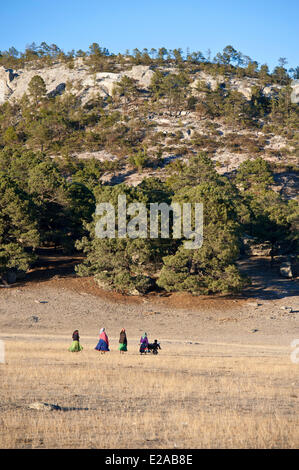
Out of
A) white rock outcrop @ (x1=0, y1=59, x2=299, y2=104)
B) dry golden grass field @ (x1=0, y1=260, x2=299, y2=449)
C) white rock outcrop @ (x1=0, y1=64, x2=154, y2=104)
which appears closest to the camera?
dry golden grass field @ (x1=0, y1=260, x2=299, y2=449)

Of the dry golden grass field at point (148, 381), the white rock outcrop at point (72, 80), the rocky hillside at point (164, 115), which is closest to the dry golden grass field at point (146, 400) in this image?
the dry golden grass field at point (148, 381)

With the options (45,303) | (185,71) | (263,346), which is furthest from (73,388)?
(185,71)

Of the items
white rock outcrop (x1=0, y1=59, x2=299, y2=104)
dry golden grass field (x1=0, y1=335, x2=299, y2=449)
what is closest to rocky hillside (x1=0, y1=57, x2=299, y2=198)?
white rock outcrop (x1=0, y1=59, x2=299, y2=104)

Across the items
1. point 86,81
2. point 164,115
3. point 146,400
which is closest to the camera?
point 146,400

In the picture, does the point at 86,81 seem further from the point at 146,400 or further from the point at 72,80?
the point at 146,400

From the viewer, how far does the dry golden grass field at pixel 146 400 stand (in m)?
9.35

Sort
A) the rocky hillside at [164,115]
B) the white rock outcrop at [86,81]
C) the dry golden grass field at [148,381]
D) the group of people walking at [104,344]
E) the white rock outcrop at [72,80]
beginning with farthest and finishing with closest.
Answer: the white rock outcrop at [72,80] → the white rock outcrop at [86,81] → the rocky hillside at [164,115] → the group of people walking at [104,344] → the dry golden grass field at [148,381]

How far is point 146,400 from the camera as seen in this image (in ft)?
42.8

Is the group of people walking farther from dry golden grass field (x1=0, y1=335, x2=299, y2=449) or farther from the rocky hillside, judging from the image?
the rocky hillside

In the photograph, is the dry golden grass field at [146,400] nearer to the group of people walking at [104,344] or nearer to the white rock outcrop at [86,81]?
the group of people walking at [104,344]

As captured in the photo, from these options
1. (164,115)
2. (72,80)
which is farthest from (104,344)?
(72,80)

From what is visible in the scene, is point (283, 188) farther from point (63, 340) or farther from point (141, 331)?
point (63, 340)

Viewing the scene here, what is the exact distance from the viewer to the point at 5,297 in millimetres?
42438

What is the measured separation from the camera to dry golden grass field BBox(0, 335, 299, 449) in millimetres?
9352
